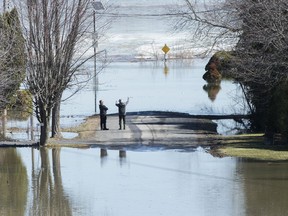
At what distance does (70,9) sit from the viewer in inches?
1245

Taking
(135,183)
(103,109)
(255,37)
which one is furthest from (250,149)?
(103,109)

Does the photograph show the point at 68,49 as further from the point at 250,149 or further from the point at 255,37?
the point at 250,149

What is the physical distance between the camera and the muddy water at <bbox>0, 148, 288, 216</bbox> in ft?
62.7

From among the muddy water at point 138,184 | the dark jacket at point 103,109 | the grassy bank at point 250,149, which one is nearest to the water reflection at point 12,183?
the muddy water at point 138,184

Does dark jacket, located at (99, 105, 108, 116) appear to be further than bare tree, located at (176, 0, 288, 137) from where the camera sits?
Yes

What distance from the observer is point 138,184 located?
73.8 feet

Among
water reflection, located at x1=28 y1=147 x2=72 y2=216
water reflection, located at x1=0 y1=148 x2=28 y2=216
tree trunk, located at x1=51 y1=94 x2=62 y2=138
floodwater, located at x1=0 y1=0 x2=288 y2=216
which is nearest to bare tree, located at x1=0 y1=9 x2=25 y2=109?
tree trunk, located at x1=51 y1=94 x2=62 y2=138

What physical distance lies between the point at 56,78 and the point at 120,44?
69.7 metres

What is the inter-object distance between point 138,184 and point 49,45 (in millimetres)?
10303

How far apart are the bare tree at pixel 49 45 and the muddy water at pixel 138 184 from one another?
2751 mm

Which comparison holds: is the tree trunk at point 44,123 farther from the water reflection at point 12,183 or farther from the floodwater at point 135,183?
the water reflection at point 12,183

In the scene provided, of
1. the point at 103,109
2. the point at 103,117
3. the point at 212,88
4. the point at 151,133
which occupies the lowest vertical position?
the point at 151,133

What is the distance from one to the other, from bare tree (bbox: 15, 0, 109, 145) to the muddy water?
2751 millimetres

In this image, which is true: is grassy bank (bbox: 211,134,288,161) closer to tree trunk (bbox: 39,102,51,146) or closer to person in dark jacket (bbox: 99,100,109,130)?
person in dark jacket (bbox: 99,100,109,130)
